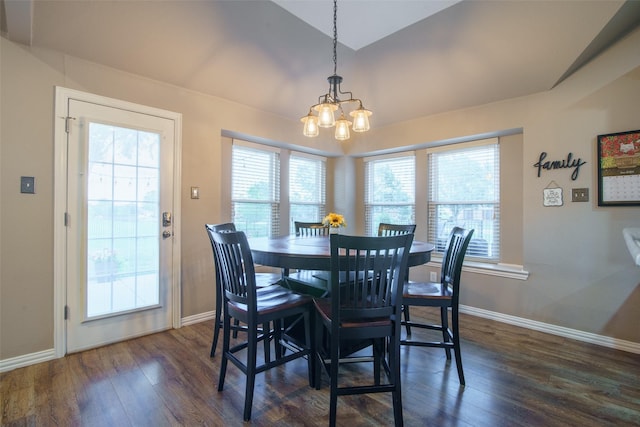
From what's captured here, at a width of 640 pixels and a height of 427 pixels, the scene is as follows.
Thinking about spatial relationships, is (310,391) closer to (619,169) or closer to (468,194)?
(468,194)

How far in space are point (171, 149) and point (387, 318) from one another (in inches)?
98.3

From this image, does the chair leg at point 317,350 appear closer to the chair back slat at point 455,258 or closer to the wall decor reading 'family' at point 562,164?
the chair back slat at point 455,258

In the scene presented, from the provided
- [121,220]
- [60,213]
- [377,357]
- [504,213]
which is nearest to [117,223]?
[121,220]

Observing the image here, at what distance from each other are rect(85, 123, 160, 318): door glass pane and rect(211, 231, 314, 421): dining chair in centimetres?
120

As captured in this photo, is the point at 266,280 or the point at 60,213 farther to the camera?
the point at 266,280

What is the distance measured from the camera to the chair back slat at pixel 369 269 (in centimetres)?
150

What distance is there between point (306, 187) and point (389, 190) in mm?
1242

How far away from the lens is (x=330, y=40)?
2.93 m

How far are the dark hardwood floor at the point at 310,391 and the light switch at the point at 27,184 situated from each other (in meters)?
1.28

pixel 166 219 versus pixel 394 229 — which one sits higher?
pixel 166 219

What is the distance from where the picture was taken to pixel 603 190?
102 inches

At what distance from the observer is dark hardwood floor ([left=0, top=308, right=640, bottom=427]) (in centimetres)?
165

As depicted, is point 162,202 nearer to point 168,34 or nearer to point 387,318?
point 168,34

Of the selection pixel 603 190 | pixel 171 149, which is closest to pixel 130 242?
pixel 171 149
